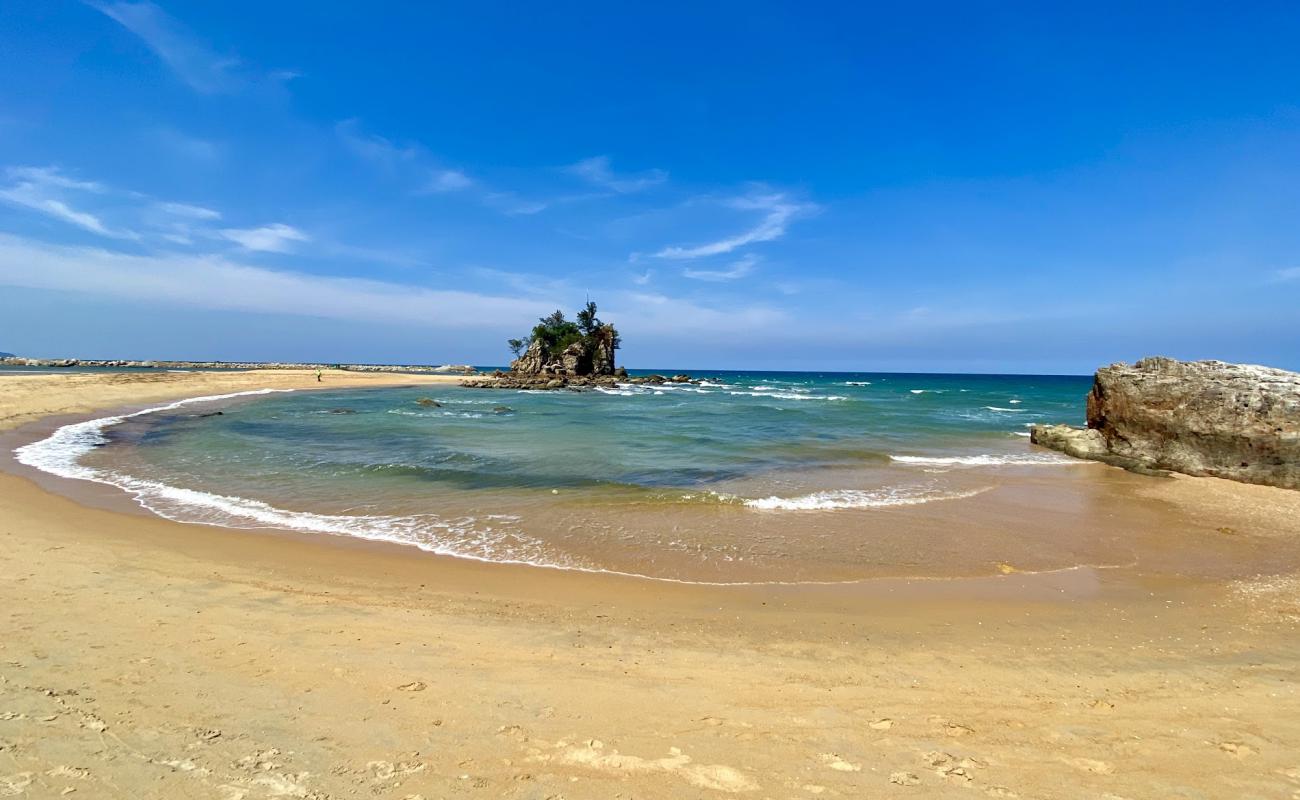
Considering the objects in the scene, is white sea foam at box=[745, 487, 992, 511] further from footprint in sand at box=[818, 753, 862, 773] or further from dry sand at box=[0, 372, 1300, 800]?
footprint in sand at box=[818, 753, 862, 773]

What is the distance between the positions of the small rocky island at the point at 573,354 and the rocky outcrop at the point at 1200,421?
52.9 metres

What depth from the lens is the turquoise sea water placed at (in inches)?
360

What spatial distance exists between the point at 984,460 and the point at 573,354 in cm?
5829

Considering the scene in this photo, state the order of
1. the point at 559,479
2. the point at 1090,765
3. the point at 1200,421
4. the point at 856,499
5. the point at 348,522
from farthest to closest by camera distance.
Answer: the point at 1200,421
the point at 559,479
the point at 856,499
the point at 348,522
the point at 1090,765

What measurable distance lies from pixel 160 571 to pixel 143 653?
300 centimetres

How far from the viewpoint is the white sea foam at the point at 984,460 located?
57.8 feet

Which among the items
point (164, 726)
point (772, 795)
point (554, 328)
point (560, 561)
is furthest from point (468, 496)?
point (554, 328)

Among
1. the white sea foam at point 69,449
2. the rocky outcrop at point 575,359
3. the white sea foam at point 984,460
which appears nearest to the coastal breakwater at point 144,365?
the rocky outcrop at point 575,359

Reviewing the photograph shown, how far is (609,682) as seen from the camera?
4.51 metres

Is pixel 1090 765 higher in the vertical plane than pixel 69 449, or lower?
lower

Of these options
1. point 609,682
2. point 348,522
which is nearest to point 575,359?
point 348,522

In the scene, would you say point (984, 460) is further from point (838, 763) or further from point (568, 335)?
point (568, 335)

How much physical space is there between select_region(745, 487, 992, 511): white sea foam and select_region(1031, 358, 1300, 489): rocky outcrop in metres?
8.32

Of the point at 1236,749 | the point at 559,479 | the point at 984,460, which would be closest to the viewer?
the point at 1236,749
